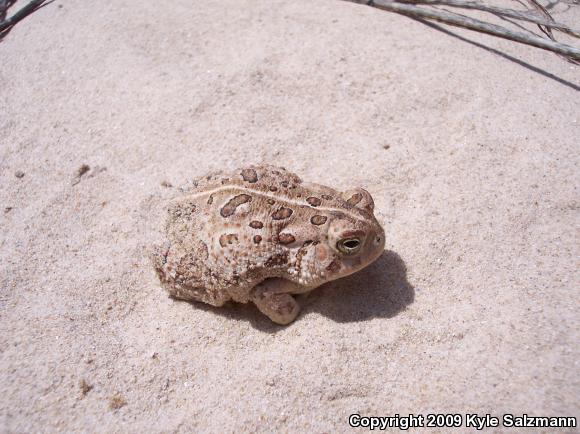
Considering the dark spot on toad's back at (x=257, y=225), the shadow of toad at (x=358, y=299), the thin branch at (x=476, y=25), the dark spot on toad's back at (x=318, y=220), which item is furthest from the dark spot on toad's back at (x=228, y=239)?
the thin branch at (x=476, y=25)

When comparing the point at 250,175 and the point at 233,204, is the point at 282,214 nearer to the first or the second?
the point at 233,204

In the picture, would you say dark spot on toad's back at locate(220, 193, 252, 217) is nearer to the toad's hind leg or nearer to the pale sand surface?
the toad's hind leg

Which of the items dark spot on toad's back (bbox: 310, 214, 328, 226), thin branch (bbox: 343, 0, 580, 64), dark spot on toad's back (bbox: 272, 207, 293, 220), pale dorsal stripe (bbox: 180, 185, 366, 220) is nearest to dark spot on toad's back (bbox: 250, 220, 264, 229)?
dark spot on toad's back (bbox: 272, 207, 293, 220)

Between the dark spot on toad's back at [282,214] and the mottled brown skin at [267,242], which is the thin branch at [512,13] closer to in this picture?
the mottled brown skin at [267,242]

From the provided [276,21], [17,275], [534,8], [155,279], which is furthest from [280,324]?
[534,8]

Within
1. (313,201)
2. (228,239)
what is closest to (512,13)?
(313,201)

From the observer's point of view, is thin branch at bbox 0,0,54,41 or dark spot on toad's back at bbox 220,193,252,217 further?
thin branch at bbox 0,0,54,41
